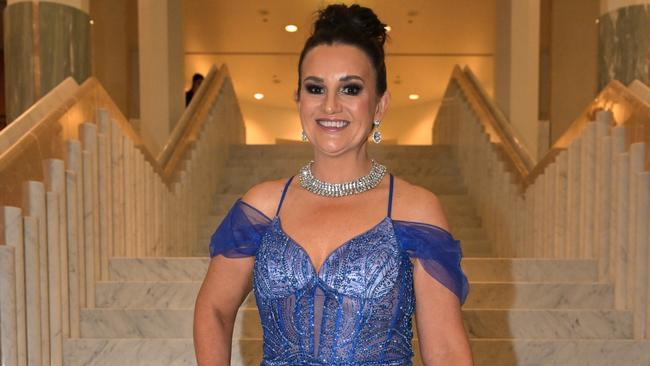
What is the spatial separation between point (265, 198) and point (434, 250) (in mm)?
437

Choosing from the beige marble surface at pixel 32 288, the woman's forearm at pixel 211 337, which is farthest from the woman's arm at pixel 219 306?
the beige marble surface at pixel 32 288

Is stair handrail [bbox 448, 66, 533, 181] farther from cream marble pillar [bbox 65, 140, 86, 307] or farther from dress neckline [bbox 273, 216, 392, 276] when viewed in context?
dress neckline [bbox 273, 216, 392, 276]

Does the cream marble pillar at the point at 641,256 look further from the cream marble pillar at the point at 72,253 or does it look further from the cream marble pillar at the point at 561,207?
the cream marble pillar at the point at 72,253

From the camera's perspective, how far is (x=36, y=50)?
17.5ft

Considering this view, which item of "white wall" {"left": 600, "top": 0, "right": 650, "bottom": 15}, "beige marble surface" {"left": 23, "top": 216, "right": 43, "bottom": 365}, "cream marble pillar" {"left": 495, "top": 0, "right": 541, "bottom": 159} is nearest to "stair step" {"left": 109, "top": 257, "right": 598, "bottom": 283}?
"beige marble surface" {"left": 23, "top": 216, "right": 43, "bottom": 365}

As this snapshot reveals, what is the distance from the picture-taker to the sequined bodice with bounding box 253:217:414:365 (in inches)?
72.7

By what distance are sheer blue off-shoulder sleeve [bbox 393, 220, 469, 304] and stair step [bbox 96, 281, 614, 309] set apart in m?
2.81

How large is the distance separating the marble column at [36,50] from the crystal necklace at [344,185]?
3.77 meters

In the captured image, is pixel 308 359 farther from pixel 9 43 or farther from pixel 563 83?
pixel 563 83

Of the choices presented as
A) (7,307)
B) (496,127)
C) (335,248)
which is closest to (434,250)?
(335,248)

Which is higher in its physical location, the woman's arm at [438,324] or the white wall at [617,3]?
the white wall at [617,3]

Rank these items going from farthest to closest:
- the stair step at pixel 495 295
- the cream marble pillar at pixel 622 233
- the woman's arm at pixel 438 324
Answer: the stair step at pixel 495 295 → the cream marble pillar at pixel 622 233 → the woman's arm at pixel 438 324

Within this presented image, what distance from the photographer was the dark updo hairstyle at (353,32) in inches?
76.2

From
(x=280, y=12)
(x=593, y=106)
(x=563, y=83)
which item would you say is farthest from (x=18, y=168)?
(x=563, y=83)
